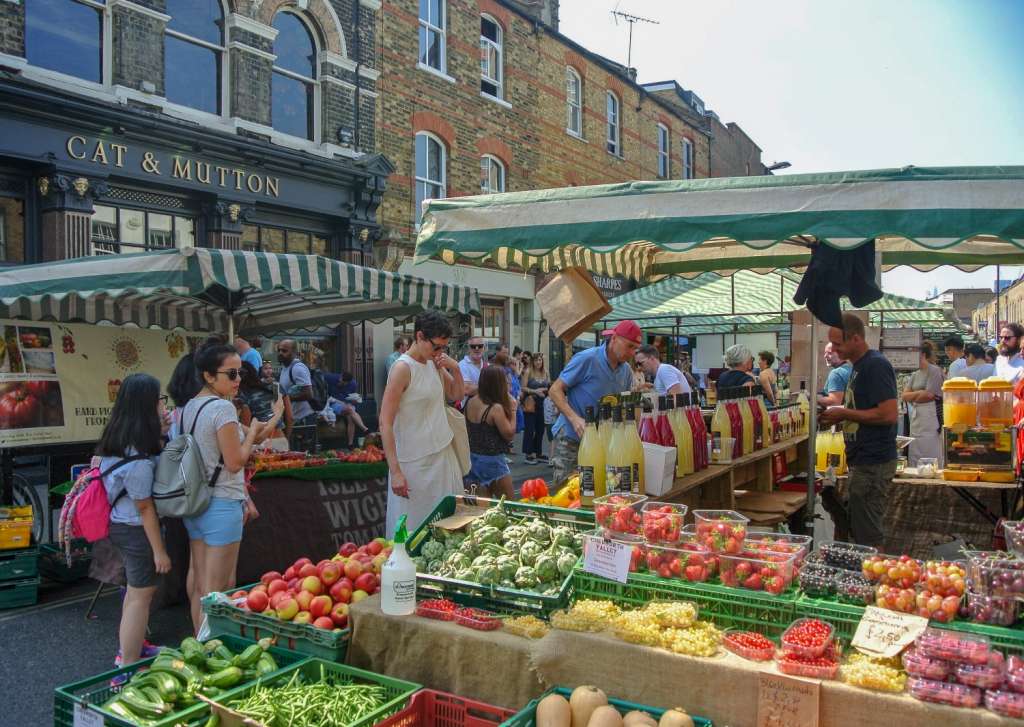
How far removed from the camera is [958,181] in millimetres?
3164

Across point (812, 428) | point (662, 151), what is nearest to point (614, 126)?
point (662, 151)

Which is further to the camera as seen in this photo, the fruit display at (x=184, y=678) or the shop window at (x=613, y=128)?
the shop window at (x=613, y=128)

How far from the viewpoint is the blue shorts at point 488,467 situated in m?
6.54

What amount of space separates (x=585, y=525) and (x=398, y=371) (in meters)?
1.68

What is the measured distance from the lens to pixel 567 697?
2.58 metres

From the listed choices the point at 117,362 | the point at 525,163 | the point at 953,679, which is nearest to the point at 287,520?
the point at 117,362

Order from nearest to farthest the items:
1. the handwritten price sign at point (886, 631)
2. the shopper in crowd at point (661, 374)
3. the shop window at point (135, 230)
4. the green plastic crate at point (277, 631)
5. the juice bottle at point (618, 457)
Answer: the handwritten price sign at point (886, 631) → the green plastic crate at point (277, 631) → the juice bottle at point (618, 457) → the shopper in crowd at point (661, 374) → the shop window at point (135, 230)

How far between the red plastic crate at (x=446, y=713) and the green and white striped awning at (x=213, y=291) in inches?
169

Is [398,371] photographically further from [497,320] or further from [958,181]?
[497,320]

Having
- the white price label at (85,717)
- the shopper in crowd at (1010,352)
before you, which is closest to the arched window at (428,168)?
the shopper in crowd at (1010,352)

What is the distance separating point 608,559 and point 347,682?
109 cm

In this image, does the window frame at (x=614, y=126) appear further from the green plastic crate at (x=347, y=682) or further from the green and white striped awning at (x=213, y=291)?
the green plastic crate at (x=347, y=682)

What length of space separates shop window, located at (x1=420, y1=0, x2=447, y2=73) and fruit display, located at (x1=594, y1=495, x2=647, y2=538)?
14.7 metres

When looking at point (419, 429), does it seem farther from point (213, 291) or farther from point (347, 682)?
point (213, 291)
